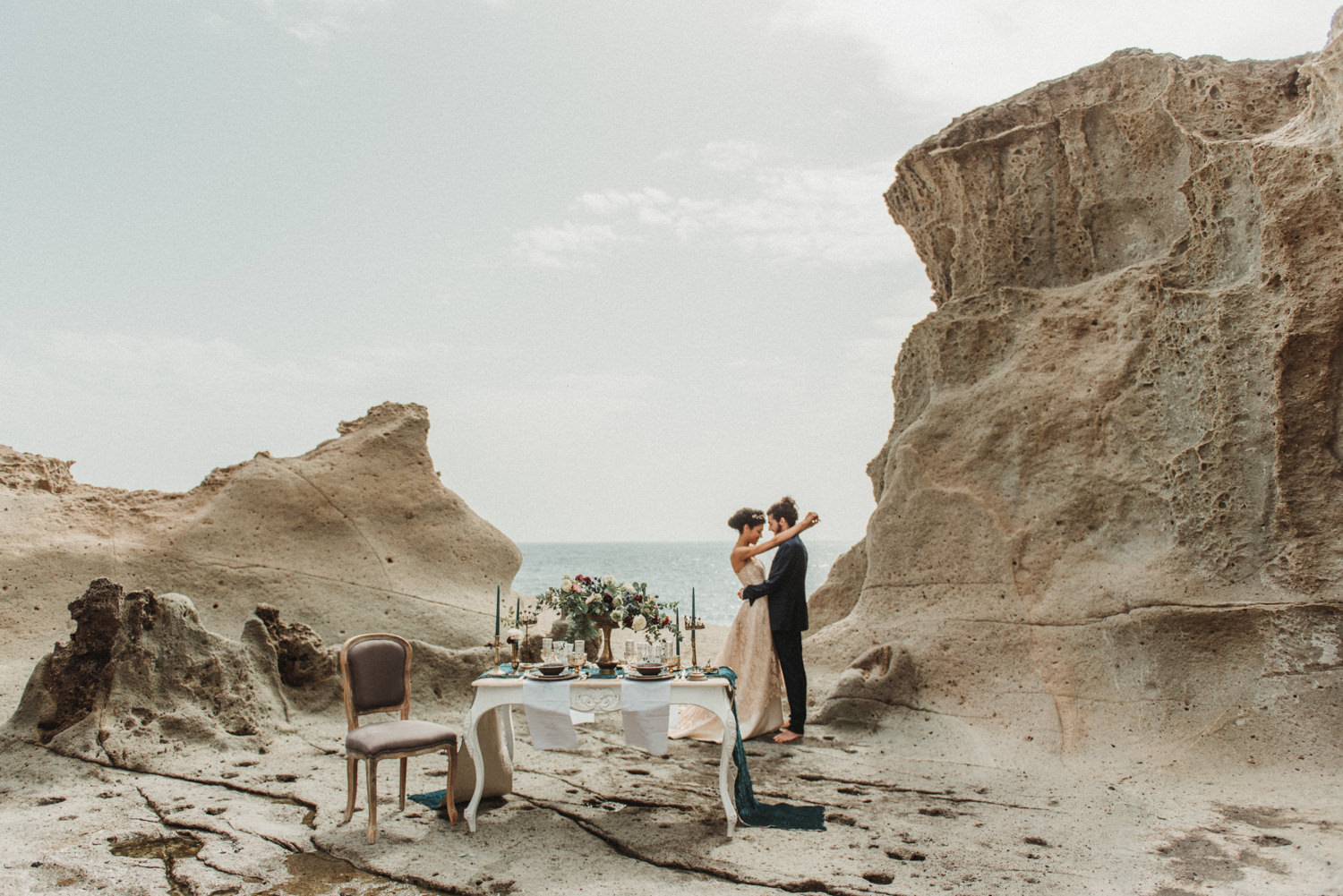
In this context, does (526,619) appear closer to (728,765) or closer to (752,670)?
(752,670)

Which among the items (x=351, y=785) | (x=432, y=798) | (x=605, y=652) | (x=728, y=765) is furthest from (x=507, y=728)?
(x=728, y=765)

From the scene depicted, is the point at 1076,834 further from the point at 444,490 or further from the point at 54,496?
the point at 54,496

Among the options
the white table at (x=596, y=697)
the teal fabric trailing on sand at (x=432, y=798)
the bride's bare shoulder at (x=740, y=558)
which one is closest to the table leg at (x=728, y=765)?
the white table at (x=596, y=697)

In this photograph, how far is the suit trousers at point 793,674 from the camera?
23.4ft

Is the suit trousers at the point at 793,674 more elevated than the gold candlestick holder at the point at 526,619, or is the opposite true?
the gold candlestick holder at the point at 526,619

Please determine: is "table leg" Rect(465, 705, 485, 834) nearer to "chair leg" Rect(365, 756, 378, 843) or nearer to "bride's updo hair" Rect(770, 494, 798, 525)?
"chair leg" Rect(365, 756, 378, 843)

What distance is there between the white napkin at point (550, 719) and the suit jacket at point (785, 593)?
2586mm

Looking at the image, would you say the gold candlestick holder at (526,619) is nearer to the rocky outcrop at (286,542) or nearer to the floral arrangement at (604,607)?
the floral arrangement at (604,607)

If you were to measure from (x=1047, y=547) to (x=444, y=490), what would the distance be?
7.11m

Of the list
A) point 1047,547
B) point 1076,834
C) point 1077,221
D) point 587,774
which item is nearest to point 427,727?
point 587,774

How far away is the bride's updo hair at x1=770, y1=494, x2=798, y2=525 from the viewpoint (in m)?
7.36

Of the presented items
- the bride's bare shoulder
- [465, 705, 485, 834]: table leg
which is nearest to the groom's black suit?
the bride's bare shoulder

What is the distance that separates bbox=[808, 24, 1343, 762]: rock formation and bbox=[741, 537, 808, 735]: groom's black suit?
3.64 feet

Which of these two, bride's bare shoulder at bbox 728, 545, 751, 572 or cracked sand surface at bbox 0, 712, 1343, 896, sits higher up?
bride's bare shoulder at bbox 728, 545, 751, 572
